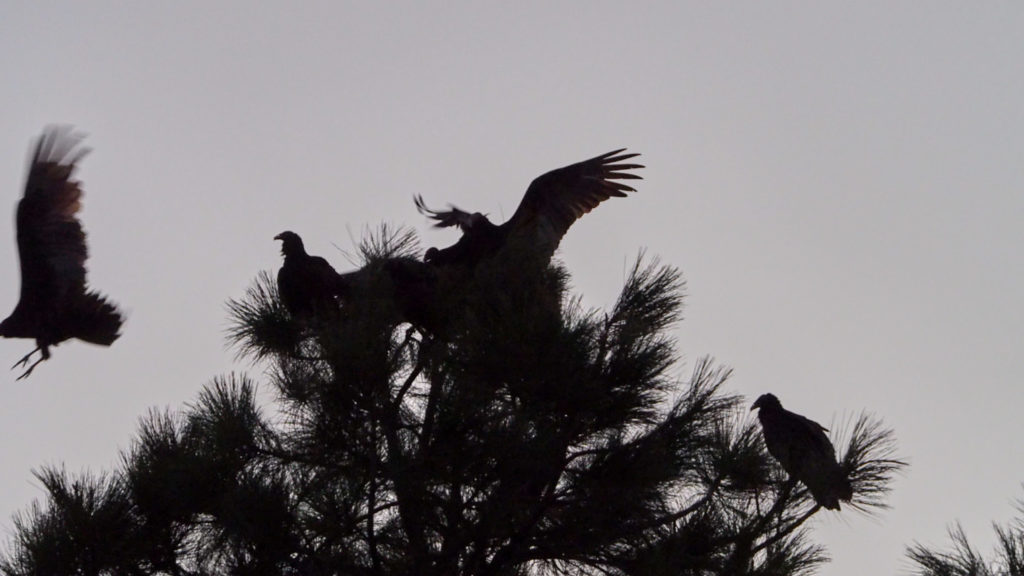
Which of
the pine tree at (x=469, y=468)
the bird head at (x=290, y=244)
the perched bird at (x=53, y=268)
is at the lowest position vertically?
the pine tree at (x=469, y=468)

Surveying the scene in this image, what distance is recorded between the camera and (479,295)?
10.1ft

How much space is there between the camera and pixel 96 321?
4.62 m

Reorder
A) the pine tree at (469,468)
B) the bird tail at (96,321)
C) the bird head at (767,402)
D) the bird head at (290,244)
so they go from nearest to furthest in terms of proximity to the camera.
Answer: the pine tree at (469,468) → the bird head at (767,402) → the bird head at (290,244) → the bird tail at (96,321)

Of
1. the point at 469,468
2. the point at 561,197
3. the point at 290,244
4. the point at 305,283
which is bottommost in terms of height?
the point at 469,468

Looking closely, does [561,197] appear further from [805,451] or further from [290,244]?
[805,451]

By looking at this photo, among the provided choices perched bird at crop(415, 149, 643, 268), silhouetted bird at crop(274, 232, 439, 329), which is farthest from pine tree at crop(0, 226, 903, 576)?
perched bird at crop(415, 149, 643, 268)

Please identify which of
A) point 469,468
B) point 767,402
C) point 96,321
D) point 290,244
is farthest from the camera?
point 96,321

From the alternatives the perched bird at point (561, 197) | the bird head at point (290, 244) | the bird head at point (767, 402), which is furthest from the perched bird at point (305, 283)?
the bird head at point (767, 402)

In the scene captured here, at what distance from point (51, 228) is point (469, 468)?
252 centimetres

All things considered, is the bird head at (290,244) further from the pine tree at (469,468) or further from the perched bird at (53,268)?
the perched bird at (53,268)

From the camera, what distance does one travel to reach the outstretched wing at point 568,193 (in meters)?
4.70

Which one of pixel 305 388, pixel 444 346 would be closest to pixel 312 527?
pixel 305 388

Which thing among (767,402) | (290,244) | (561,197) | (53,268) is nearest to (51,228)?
(53,268)

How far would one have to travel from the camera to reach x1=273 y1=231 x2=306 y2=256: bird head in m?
3.63
